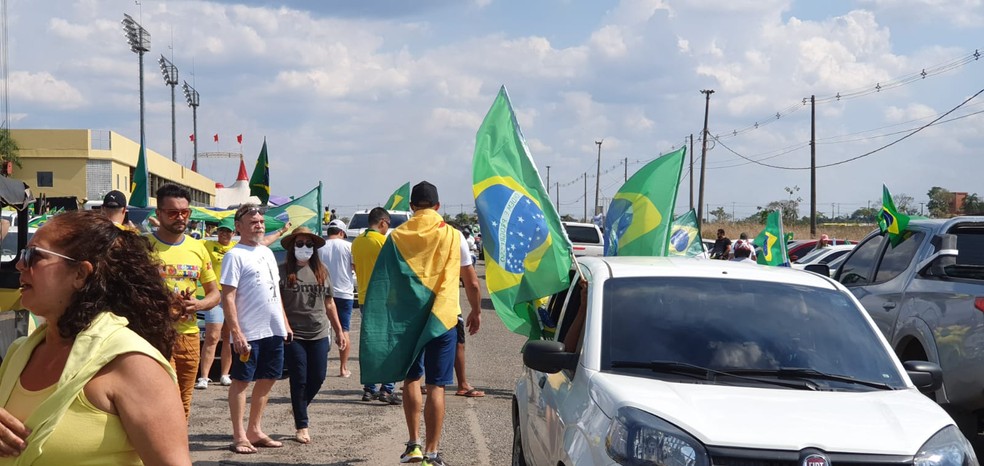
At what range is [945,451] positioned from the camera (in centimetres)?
439

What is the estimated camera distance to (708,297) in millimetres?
5508

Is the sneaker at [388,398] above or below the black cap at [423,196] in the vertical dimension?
below

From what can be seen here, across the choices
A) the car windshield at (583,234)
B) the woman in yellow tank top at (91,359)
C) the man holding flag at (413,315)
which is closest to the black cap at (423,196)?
the man holding flag at (413,315)

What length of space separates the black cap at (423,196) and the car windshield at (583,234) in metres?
17.5

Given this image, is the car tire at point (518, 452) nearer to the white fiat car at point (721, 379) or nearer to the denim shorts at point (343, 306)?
the white fiat car at point (721, 379)

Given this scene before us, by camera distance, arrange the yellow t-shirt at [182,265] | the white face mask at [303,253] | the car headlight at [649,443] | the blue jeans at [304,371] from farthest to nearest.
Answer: the white face mask at [303,253]
the blue jeans at [304,371]
the yellow t-shirt at [182,265]
the car headlight at [649,443]

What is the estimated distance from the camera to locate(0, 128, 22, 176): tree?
5312 centimetres

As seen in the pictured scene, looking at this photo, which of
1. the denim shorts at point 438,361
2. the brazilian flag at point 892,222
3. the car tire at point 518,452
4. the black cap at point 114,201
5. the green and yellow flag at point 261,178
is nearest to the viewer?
the car tire at point 518,452

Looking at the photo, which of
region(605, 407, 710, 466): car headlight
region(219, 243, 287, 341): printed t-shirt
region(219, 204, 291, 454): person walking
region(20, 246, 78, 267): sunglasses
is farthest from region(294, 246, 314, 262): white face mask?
region(20, 246, 78, 267): sunglasses

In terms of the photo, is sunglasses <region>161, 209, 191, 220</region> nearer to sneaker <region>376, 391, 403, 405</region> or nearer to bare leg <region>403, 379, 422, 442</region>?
bare leg <region>403, 379, 422, 442</region>

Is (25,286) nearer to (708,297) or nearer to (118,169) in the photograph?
(708,297)

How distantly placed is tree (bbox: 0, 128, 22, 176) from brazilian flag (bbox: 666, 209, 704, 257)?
45224mm

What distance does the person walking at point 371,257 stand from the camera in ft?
34.6

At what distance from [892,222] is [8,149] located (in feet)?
172
